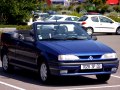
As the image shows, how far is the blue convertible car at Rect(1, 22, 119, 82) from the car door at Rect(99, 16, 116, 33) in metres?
21.9

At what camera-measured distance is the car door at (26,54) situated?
38.0ft

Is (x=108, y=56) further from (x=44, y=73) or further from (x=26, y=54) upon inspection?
(x=26, y=54)

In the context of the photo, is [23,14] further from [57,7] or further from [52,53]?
[57,7]

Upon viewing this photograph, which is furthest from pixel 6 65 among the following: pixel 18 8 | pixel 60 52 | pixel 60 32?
pixel 18 8

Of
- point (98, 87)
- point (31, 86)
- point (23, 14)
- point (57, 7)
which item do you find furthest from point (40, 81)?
point (57, 7)

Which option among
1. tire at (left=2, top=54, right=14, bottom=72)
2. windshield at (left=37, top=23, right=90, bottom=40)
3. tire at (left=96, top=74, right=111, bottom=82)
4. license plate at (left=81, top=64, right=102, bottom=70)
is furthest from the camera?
tire at (left=2, top=54, right=14, bottom=72)

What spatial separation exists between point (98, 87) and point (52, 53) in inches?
50.7

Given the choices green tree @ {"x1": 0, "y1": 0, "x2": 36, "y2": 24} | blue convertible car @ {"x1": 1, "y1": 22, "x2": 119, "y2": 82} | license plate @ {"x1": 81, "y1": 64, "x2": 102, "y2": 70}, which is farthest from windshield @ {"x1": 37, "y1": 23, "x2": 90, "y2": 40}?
green tree @ {"x1": 0, "y1": 0, "x2": 36, "y2": 24}

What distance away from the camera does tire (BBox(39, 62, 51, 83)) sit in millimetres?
10945

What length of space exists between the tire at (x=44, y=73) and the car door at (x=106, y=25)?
77.1 ft

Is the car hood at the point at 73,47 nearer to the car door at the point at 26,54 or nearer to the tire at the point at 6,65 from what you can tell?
the car door at the point at 26,54

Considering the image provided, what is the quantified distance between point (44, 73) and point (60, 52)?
0.76m

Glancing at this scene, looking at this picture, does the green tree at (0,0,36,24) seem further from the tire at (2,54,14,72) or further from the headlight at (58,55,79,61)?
the headlight at (58,55,79,61)

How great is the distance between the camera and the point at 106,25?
34594mm
